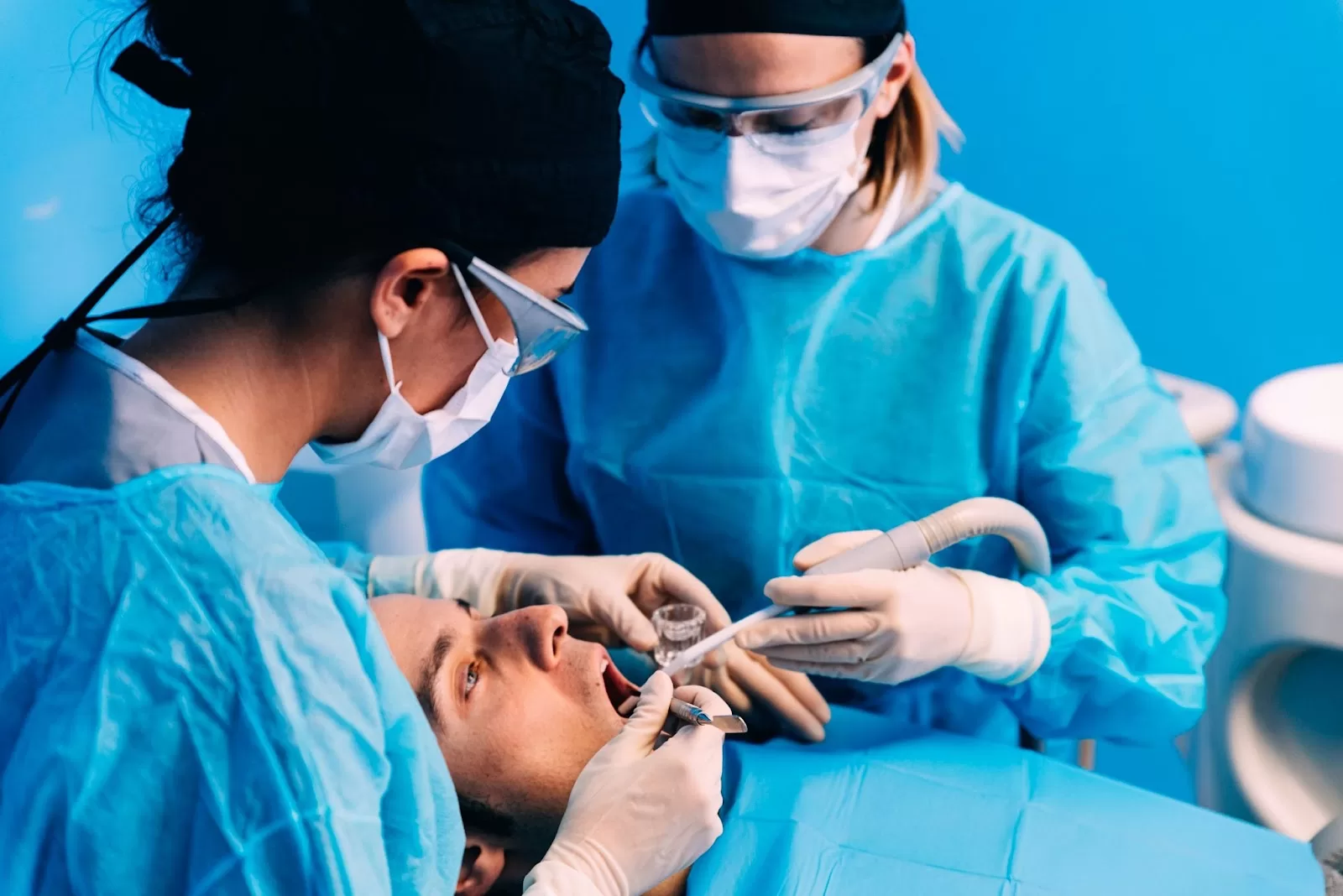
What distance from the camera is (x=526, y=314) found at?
111cm

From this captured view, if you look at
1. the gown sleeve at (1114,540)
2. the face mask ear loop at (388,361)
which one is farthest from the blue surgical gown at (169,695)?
the gown sleeve at (1114,540)

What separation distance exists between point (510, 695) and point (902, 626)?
0.48m

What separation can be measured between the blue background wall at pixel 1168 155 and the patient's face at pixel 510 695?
75 cm

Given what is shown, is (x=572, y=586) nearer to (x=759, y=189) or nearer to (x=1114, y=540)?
(x=759, y=189)

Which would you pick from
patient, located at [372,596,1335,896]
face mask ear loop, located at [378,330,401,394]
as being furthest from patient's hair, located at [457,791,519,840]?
face mask ear loop, located at [378,330,401,394]

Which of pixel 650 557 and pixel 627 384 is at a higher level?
pixel 627 384

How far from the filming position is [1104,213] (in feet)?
7.14

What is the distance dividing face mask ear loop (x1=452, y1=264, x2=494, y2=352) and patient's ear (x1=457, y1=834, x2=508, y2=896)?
631mm

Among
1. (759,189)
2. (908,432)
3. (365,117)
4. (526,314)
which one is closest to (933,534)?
(908,432)

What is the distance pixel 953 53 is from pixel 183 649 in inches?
68.9

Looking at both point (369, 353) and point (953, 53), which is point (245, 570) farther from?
point (953, 53)

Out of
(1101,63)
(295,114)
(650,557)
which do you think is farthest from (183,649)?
(1101,63)

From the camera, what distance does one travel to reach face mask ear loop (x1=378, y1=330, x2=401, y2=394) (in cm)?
106

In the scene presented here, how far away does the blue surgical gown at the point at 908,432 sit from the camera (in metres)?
1.53
